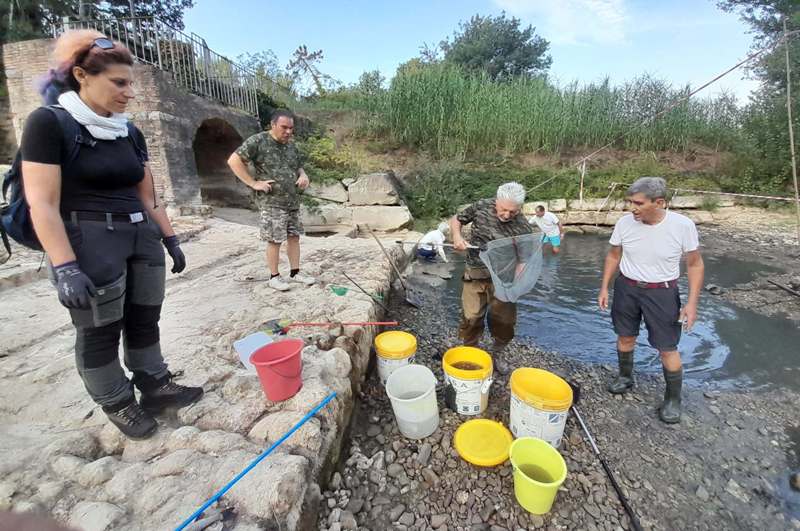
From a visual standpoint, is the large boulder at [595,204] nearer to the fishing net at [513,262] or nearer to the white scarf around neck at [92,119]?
the fishing net at [513,262]

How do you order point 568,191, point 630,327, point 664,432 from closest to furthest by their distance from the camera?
Answer: point 664,432 → point 630,327 → point 568,191

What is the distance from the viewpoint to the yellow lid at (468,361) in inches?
97.0

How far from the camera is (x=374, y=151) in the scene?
1227 cm

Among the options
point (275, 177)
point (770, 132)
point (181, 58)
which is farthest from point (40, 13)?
point (770, 132)

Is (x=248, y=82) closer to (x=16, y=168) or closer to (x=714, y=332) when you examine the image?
(x=16, y=168)

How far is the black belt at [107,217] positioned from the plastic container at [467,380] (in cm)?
205

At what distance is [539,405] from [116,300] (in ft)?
7.49

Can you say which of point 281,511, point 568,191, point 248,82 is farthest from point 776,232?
point 248,82

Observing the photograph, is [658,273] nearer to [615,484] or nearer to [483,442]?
[615,484]

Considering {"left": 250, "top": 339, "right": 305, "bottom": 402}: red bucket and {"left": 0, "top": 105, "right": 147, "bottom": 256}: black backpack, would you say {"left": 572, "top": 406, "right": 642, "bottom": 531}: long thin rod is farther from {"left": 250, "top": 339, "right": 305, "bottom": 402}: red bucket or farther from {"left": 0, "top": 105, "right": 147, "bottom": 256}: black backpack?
{"left": 0, "top": 105, "right": 147, "bottom": 256}: black backpack

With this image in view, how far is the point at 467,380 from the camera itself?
8.10 feet

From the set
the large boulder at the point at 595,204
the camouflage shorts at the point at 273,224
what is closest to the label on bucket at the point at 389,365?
the camouflage shorts at the point at 273,224

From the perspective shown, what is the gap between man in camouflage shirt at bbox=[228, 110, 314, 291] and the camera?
3.54 m

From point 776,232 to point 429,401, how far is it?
36.0 ft
